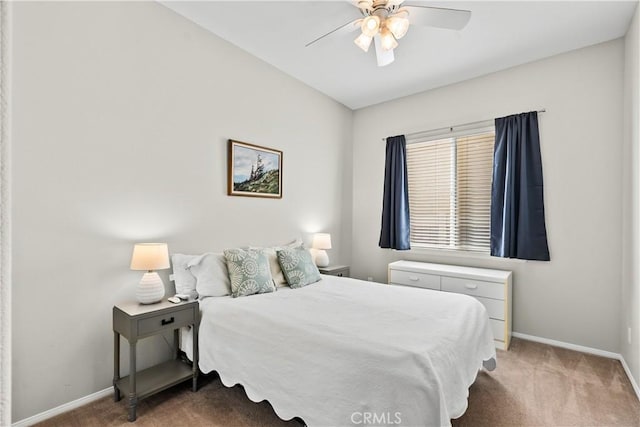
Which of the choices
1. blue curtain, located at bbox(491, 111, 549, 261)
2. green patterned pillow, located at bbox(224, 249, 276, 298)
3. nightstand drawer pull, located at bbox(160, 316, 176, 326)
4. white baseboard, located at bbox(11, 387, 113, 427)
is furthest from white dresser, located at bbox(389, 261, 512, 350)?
white baseboard, located at bbox(11, 387, 113, 427)

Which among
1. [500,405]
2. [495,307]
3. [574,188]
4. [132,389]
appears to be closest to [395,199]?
[495,307]

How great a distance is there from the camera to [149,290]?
86.7 inches

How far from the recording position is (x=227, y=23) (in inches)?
108

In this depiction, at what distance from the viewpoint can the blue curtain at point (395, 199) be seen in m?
4.14

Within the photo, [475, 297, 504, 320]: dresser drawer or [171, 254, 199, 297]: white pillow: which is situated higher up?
[171, 254, 199, 297]: white pillow

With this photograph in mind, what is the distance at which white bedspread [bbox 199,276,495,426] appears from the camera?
4.91 feet

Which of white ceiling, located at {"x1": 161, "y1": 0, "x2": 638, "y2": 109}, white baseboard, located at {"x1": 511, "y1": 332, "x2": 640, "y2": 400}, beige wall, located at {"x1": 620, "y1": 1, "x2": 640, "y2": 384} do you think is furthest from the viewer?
white baseboard, located at {"x1": 511, "y1": 332, "x2": 640, "y2": 400}

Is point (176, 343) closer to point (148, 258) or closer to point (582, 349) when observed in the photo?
point (148, 258)

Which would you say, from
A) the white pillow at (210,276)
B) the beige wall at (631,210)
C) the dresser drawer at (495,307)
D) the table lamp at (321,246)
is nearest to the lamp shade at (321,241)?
the table lamp at (321,246)

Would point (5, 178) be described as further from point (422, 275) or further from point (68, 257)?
point (422, 275)

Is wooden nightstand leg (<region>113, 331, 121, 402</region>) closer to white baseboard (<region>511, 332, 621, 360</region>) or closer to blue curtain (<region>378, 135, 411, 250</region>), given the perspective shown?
blue curtain (<region>378, 135, 411, 250</region>)

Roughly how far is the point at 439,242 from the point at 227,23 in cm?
329

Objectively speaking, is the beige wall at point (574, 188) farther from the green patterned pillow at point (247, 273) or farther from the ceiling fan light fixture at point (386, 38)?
the green patterned pillow at point (247, 273)

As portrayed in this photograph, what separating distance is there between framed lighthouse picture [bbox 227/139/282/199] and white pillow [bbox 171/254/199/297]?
80 cm
